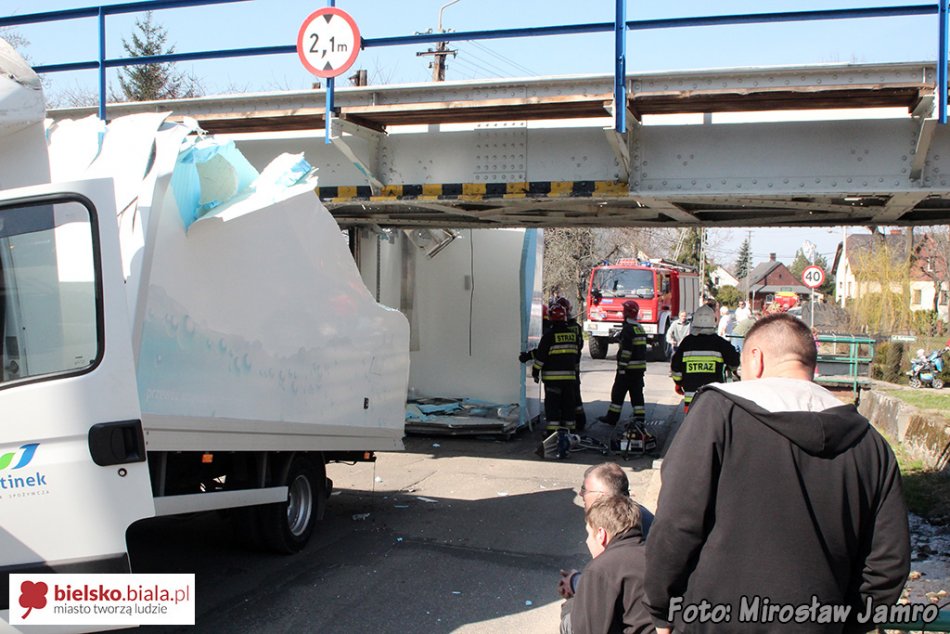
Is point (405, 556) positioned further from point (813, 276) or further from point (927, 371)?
point (813, 276)

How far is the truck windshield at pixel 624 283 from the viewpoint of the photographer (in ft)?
87.8

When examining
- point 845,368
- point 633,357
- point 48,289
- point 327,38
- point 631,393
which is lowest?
point 631,393

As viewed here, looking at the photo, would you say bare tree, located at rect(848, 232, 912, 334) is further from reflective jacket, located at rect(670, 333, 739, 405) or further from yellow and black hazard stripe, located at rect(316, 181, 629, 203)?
yellow and black hazard stripe, located at rect(316, 181, 629, 203)

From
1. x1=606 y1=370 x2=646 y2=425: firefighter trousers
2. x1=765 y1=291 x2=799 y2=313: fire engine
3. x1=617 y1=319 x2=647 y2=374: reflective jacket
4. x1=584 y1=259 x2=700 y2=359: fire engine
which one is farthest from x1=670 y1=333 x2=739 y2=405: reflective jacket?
x1=584 y1=259 x2=700 y2=359: fire engine

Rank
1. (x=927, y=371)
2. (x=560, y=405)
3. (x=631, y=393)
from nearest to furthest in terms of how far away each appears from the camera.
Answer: (x=560, y=405)
(x=631, y=393)
(x=927, y=371)

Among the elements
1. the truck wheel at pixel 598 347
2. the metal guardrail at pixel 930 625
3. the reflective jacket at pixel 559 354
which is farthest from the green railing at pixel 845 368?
the truck wheel at pixel 598 347

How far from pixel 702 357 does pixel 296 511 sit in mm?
4967

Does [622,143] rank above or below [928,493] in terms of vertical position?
above

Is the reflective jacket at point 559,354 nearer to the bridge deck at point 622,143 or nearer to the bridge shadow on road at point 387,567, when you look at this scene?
the bridge deck at point 622,143

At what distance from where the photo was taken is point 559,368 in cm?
1050

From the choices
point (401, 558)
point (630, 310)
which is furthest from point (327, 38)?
point (630, 310)

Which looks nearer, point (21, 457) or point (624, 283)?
point (21, 457)

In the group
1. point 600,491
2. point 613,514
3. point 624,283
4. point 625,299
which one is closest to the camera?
point 613,514

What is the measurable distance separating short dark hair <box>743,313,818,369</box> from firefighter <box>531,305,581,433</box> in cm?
776
